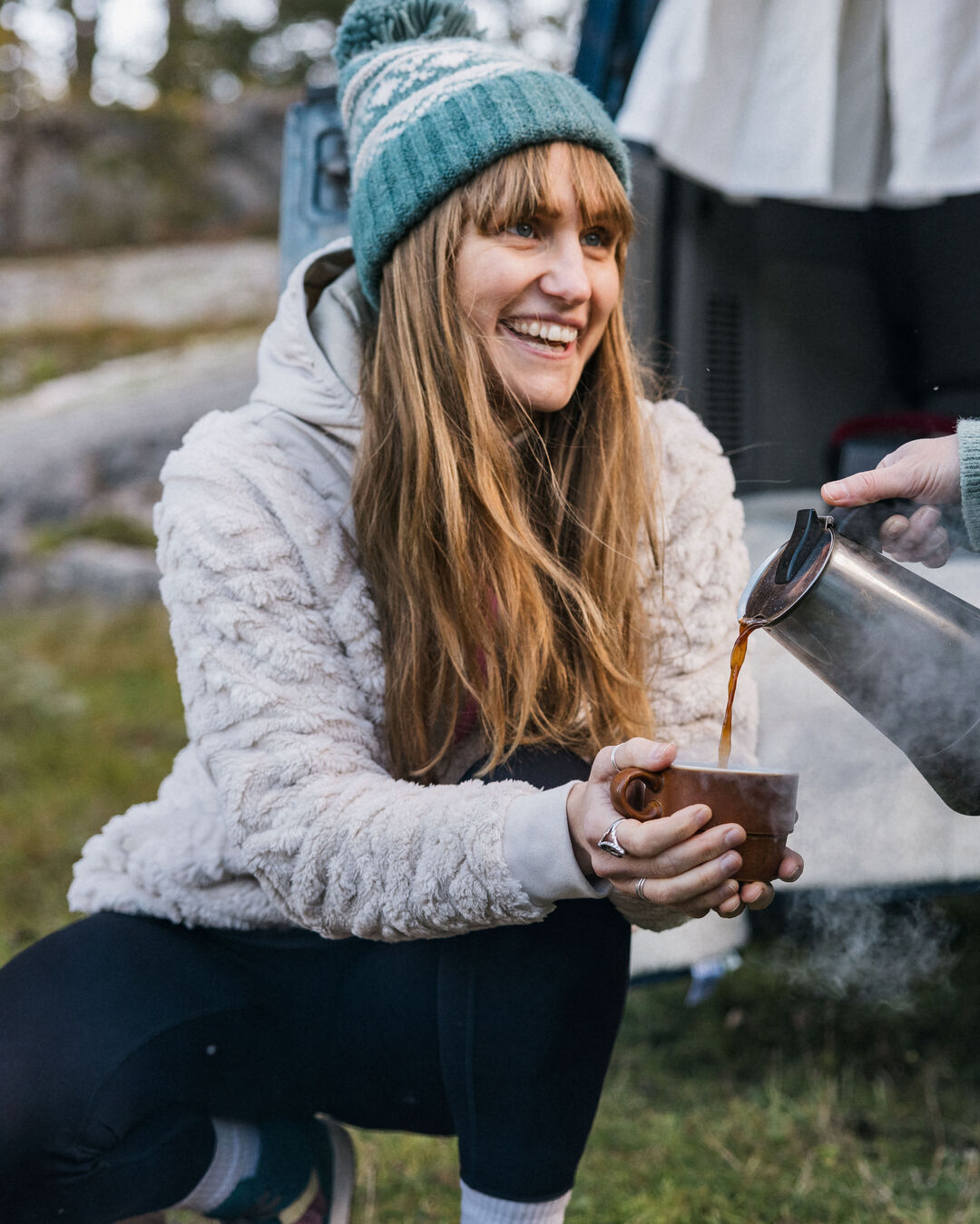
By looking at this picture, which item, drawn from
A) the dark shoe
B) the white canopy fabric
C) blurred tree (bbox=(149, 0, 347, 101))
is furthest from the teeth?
blurred tree (bbox=(149, 0, 347, 101))

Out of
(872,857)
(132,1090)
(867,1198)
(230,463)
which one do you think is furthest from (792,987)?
(230,463)

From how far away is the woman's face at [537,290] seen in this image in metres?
1.27

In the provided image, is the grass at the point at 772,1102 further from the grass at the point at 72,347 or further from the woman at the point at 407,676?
the grass at the point at 72,347

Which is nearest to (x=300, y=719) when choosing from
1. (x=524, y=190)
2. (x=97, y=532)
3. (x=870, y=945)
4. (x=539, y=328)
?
(x=539, y=328)

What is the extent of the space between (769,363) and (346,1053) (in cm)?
135

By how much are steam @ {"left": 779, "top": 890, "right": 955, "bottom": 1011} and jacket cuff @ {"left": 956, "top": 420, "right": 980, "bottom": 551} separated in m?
0.86

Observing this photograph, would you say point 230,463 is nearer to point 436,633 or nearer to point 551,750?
point 436,633

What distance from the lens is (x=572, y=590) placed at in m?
1.25

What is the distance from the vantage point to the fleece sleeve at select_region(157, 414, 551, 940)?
1.13 meters

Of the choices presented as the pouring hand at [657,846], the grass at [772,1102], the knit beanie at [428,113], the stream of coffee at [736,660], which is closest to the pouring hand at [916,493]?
the stream of coffee at [736,660]

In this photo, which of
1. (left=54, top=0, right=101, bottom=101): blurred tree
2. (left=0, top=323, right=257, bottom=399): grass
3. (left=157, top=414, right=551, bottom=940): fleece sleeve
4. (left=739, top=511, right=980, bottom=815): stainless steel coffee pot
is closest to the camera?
(left=739, top=511, right=980, bottom=815): stainless steel coffee pot

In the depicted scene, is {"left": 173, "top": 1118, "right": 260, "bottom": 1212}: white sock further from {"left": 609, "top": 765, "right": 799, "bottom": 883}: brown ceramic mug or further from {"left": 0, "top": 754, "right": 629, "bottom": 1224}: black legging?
{"left": 609, "top": 765, "right": 799, "bottom": 883}: brown ceramic mug

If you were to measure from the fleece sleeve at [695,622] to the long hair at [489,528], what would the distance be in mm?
34

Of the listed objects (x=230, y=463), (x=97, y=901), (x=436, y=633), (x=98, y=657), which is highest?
(x=230, y=463)
